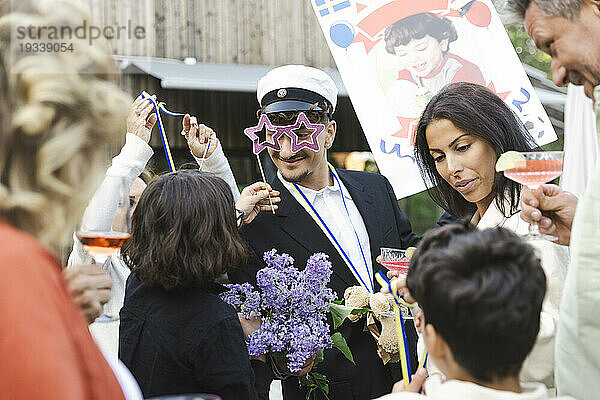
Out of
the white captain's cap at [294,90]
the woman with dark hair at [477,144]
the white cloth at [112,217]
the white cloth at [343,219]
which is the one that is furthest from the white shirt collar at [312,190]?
the woman with dark hair at [477,144]

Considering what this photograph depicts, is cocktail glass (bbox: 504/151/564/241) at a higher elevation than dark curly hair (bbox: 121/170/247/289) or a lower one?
higher

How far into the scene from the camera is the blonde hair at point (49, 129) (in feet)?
3.92

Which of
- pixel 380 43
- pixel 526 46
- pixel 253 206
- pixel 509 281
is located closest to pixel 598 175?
pixel 509 281

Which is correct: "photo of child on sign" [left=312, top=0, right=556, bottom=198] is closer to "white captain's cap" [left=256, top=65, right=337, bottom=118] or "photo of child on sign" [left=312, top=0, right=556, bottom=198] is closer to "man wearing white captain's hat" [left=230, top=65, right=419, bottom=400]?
"man wearing white captain's hat" [left=230, top=65, right=419, bottom=400]

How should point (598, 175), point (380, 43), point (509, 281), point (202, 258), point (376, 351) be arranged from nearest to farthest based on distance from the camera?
point (509, 281) → point (598, 175) → point (202, 258) → point (376, 351) → point (380, 43)

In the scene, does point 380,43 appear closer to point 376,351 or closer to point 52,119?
point 376,351

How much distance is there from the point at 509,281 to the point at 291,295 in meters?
1.09

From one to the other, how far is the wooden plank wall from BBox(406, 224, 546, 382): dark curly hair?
21.4ft

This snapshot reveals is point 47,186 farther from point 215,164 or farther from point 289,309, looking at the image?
point 215,164

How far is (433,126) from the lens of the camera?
275 cm

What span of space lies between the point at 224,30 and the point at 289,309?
6168 mm

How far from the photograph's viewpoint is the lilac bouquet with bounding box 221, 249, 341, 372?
2.46m

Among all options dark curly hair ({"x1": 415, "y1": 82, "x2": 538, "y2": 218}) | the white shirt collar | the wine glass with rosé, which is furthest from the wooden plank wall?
the wine glass with rosé

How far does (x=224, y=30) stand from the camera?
26.9ft
